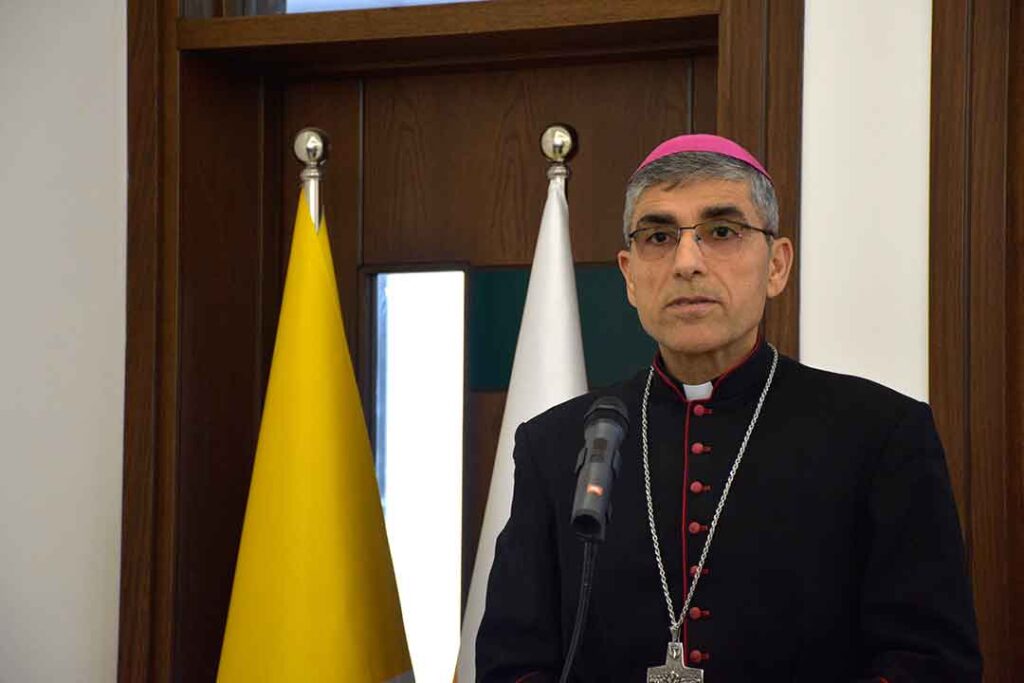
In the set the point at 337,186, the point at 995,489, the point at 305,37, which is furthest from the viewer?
the point at 337,186

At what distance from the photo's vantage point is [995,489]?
8.91 feet

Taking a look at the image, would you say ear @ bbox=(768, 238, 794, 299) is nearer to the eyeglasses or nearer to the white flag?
the eyeglasses

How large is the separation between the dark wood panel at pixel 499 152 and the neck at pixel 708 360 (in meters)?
1.05

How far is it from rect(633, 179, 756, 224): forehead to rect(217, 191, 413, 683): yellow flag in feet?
3.56

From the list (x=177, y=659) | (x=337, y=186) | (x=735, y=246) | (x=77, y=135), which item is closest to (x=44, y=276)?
(x=77, y=135)

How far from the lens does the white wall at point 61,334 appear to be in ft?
10.8

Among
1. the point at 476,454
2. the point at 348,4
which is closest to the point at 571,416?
the point at 476,454

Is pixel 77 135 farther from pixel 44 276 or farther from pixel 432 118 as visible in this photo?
pixel 432 118

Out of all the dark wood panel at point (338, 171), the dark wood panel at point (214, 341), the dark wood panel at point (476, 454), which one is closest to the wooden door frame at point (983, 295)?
the dark wood panel at point (476, 454)

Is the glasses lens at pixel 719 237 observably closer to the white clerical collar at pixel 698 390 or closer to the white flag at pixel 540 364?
the white clerical collar at pixel 698 390

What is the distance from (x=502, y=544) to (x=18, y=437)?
157 cm

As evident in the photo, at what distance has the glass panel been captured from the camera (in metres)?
3.26

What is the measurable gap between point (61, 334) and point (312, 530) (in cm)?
80

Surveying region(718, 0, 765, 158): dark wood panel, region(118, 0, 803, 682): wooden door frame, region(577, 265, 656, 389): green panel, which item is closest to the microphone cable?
region(718, 0, 765, 158): dark wood panel
